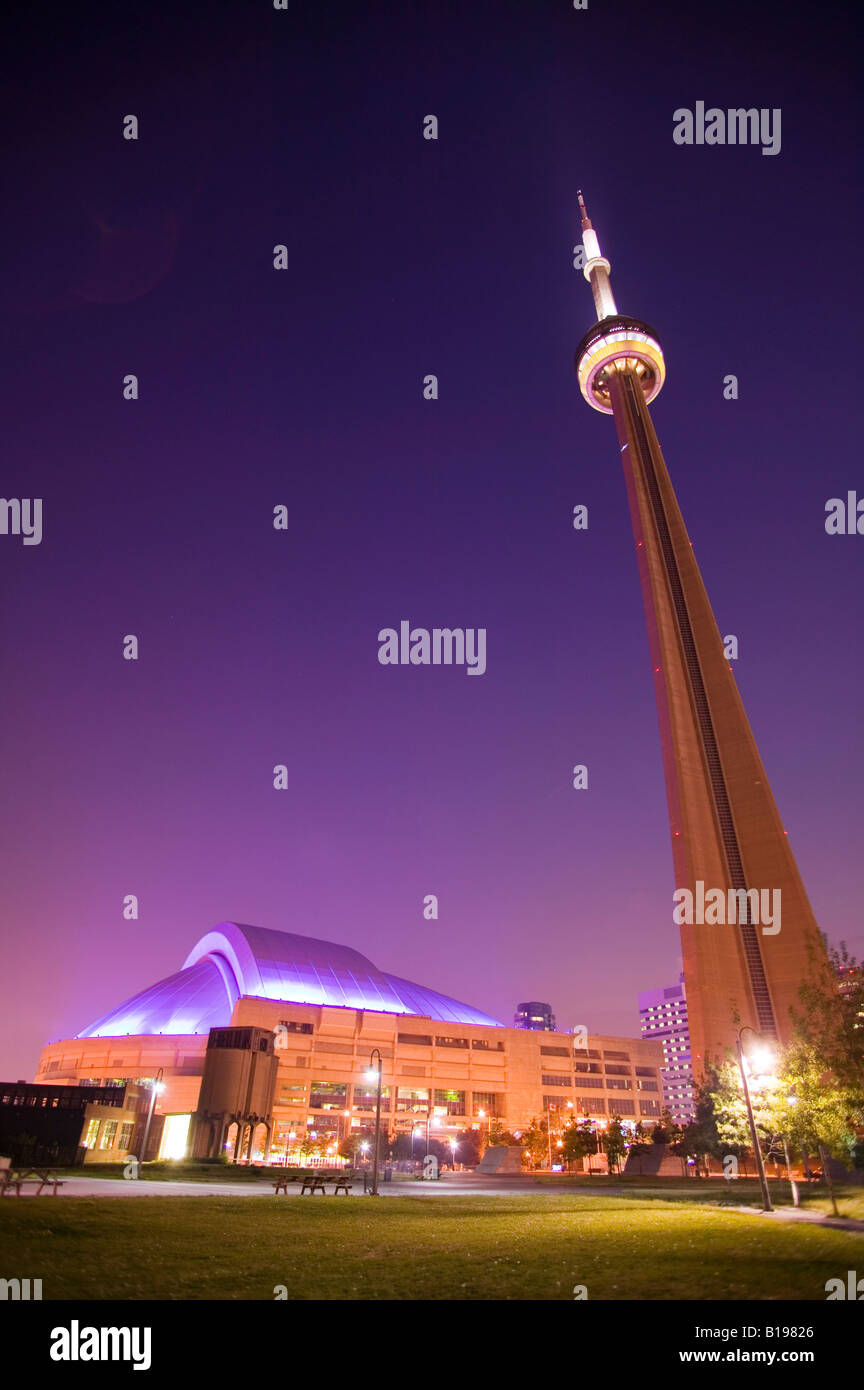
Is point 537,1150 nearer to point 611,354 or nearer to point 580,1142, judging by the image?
point 580,1142

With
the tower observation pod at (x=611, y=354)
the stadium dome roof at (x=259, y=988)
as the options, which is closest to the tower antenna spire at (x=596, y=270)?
the tower observation pod at (x=611, y=354)

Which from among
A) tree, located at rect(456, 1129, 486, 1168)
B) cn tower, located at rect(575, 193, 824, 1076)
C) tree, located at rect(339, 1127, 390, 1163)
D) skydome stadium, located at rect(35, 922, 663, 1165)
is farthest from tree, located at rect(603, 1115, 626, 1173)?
skydome stadium, located at rect(35, 922, 663, 1165)

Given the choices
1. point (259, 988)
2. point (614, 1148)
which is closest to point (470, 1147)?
point (614, 1148)

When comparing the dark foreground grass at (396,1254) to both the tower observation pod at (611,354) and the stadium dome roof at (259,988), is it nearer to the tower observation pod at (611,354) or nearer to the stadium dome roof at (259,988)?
the stadium dome roof at (259,988)

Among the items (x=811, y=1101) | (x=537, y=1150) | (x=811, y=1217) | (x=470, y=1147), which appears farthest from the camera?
(x=470, y=1147)

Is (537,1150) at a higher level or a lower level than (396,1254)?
lower

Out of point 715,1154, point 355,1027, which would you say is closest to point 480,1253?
point 715,1154

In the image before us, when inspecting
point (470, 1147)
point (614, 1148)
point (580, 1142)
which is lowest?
point (470, 1147)
